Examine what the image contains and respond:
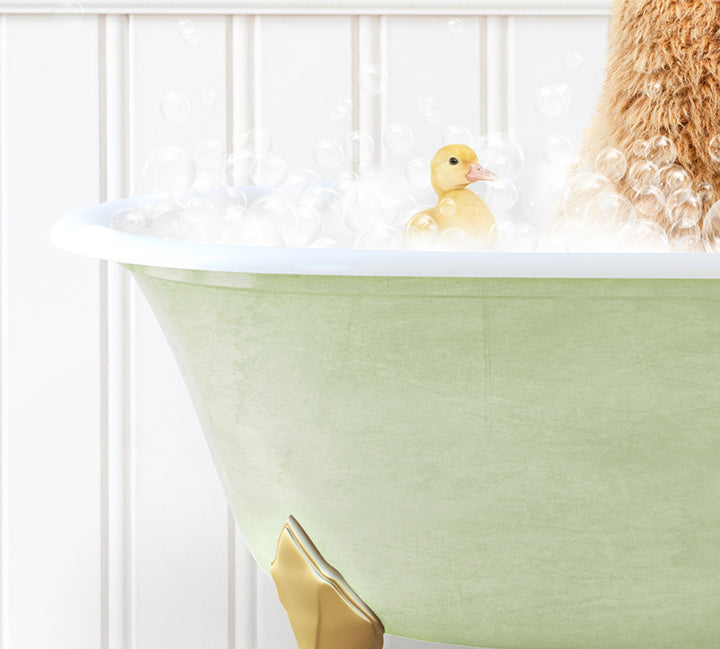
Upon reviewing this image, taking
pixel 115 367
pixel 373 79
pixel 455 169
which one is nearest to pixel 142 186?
pixel 115 367

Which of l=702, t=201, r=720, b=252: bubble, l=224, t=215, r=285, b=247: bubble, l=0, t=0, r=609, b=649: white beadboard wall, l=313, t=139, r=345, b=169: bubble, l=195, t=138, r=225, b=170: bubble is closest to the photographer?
l=702, t=201, r=720, b=252: bubble

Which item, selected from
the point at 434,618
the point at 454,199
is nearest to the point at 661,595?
the point at 434,618

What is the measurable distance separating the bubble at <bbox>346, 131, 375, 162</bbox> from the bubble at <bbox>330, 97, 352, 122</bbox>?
3 cm

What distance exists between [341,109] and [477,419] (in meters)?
0.74

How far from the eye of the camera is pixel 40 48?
1.33m

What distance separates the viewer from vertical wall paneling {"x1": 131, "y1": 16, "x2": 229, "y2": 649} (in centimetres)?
133

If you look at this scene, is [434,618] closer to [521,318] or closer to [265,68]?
[521,318]

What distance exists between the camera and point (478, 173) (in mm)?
913

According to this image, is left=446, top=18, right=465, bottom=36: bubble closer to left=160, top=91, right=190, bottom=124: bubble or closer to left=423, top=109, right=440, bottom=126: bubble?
left=423, top=109, right=440, bottom=126: bubble

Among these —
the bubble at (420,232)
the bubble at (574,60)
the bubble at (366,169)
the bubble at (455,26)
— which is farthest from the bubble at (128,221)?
the bubble at (574,60)

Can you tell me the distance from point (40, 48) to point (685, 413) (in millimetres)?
1132

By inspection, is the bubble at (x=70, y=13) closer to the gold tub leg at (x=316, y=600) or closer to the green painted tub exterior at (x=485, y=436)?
the green painted tub exterior at (x=485, y=436)

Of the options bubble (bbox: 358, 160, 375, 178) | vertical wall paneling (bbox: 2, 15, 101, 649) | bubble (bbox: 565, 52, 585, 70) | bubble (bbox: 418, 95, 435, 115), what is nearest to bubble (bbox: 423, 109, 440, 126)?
bubble (bbox: 418, 95, 435, 115)

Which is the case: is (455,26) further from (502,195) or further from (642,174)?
(642,174)
